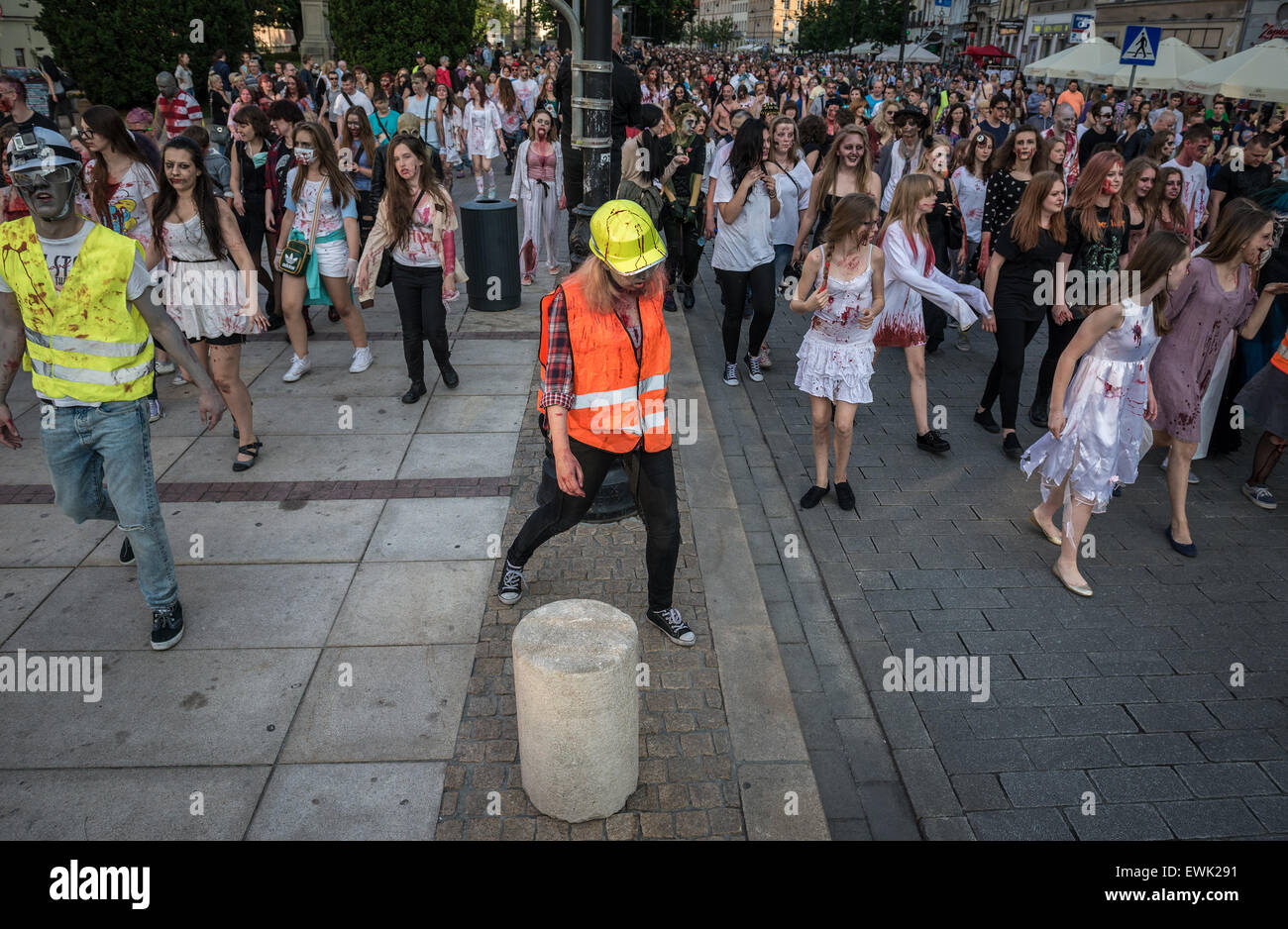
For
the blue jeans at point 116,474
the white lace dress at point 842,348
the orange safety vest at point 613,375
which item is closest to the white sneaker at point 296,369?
the blue jeans at point 116,474

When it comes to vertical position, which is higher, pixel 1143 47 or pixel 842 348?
pixel 1143 47

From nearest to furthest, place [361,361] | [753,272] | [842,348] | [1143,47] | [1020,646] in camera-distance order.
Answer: [1020,646], [842,348], [753,272], [361,361], [1143,47]

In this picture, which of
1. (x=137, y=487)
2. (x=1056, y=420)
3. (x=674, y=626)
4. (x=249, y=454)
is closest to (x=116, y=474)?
(x=137, y=487)

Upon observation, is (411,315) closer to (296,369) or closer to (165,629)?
(296,369)

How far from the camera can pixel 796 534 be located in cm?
543

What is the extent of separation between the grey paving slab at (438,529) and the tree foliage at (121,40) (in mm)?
23691

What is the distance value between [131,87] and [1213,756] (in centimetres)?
2903

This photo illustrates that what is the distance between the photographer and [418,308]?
6.89 meters

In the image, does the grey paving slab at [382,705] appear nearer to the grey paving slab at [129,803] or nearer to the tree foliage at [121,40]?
the grey paving slab at [129,803]

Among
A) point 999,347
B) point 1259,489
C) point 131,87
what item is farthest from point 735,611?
point 131,87

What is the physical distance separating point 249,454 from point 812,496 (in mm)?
3676

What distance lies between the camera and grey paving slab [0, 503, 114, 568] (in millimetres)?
4840

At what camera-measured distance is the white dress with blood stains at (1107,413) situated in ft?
15.6
